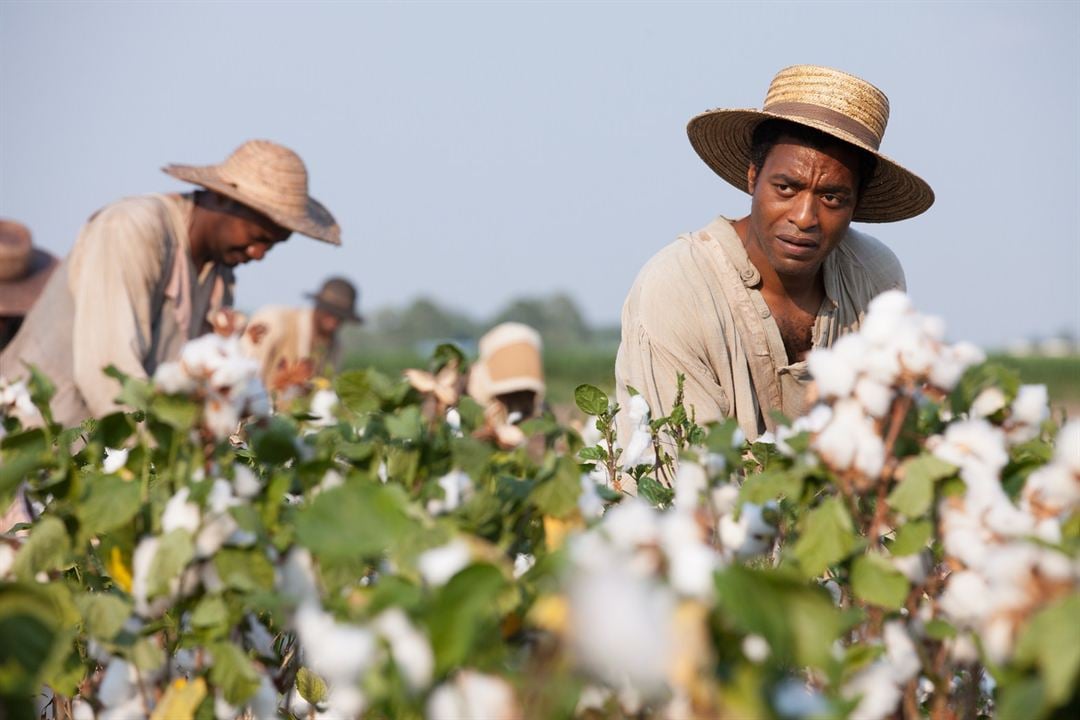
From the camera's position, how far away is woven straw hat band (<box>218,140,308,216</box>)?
468 cm

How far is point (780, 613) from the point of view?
0.97 m

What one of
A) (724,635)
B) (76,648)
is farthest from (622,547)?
(76,648)

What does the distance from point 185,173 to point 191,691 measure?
11.8 ft

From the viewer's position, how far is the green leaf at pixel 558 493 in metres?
1.38

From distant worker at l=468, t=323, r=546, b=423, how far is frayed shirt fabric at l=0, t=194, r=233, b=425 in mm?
3331

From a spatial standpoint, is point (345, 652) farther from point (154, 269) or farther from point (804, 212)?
point (154, 269)

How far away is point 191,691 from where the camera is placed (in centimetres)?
139

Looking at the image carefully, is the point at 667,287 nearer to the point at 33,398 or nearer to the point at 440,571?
the point at 33,398

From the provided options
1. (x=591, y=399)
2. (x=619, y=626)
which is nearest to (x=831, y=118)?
(x=591, y=399)

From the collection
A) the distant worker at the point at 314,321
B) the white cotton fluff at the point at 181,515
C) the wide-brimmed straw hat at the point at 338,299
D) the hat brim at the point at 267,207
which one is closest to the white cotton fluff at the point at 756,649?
A: the white cotton fluff at the point at 181,515

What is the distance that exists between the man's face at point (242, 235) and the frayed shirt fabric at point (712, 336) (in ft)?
6.00

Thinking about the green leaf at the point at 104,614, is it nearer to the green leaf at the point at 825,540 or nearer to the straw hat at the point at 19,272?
the green leaf at the point at 825,540

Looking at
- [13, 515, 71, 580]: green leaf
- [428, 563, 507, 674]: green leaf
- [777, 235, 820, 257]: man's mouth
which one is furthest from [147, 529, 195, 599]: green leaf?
[777, 235, 820, 257]: man's mouth

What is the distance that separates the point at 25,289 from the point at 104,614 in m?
4.25
